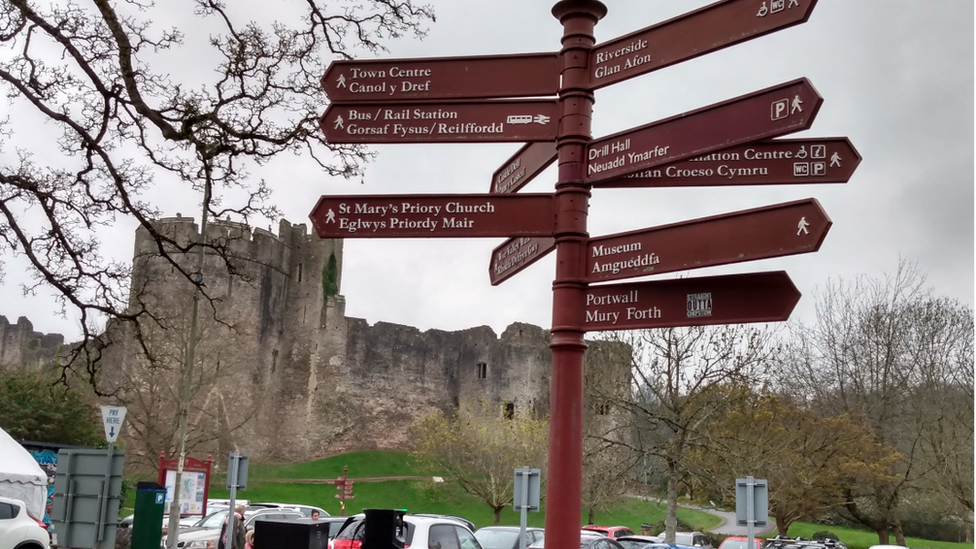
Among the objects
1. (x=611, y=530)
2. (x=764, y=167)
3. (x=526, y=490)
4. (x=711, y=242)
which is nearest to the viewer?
(x=711, y=242)

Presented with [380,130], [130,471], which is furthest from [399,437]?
[380,130]

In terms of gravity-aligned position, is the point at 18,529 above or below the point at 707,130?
below

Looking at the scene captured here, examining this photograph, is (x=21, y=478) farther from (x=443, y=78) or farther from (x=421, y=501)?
(x=421, y=501)

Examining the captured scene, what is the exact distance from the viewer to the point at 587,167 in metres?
6.11

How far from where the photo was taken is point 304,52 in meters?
9.18

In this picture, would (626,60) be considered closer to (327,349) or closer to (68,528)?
(68,528)

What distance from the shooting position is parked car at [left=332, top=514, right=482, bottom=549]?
526 inches

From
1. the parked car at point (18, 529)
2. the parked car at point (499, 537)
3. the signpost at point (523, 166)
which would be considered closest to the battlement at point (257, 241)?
the parked car at point (499, 537)

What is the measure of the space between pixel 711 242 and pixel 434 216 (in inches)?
70.0

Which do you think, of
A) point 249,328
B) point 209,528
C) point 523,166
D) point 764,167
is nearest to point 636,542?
point 209,528

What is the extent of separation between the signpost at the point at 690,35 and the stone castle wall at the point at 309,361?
36.6 m

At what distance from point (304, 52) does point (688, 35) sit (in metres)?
4.48

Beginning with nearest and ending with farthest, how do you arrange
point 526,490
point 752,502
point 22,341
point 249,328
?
point 752,502 → point 526,490 → point 249,328 → point 22,341

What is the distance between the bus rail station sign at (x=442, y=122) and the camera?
20.7 ft
